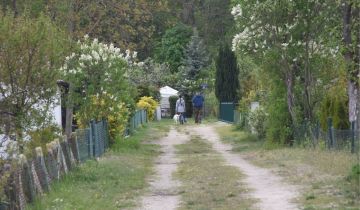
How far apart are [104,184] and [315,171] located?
14.6 ft

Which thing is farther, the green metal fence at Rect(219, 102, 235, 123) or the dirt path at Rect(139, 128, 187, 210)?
the green metal fence at Rect(219, 102, 235, 123)

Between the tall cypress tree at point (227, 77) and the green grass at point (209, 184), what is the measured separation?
86.1 feet

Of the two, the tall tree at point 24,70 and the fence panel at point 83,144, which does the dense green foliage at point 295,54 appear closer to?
the fence panel at point 83,144

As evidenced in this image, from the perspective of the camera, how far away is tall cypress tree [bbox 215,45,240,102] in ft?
163

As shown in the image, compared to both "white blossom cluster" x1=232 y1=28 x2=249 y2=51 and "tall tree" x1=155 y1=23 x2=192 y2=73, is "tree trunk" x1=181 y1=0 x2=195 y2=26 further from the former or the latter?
"white blossom cluster" x1=232 y1=28 x2=249 y2=51

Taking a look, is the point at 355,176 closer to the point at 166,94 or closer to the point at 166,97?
the point at 166,97

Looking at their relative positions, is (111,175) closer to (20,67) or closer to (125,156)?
(20,67)

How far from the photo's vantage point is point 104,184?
1510 centimetres

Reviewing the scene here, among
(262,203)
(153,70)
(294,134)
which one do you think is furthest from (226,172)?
(153,70)

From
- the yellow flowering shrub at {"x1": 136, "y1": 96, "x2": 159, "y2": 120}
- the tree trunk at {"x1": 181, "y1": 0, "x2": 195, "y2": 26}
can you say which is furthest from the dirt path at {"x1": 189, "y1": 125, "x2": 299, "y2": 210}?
the tree trunk at {"x1": 181, "y1": 0, "x2": 195, "y2": 26}

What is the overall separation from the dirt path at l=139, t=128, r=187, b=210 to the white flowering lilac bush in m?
2.44

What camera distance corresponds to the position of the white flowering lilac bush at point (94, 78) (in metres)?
22.3

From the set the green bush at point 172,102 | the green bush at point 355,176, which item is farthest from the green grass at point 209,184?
the green bush at point 172,102

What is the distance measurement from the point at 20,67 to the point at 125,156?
25.4 ft
